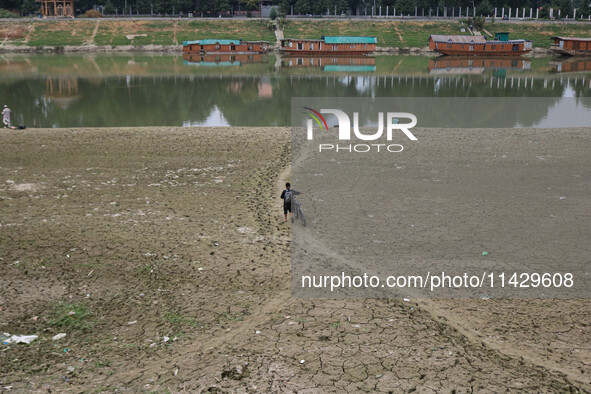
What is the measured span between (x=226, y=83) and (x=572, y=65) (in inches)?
1677

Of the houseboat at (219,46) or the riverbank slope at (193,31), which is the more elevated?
the riverbank slope at (193,31)

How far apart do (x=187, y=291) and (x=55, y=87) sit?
3750 cm

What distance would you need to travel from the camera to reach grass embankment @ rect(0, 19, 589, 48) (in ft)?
278

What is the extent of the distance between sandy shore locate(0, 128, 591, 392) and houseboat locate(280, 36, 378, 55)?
2538 inches

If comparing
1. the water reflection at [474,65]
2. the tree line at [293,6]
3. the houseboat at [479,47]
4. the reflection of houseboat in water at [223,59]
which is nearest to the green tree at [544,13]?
the tree line at [293,6]

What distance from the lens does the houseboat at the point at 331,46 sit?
78562 millimetres

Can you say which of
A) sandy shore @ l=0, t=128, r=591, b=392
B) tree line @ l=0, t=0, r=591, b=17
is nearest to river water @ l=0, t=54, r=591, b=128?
sandy shore @ l=0, t=128, r=591, b=392

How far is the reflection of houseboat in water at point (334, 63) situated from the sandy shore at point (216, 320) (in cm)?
4739

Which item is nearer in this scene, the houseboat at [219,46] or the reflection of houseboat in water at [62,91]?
the reflection of houseboat in water at [62,91]

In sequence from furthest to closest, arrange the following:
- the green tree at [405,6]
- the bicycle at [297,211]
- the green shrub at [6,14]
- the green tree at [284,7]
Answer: the green tree at [405,6] < the green tree at [284,7] < the green shrub at [6,14] < the bicycle at [297,211]

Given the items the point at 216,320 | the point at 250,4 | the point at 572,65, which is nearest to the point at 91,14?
the point at 250,4

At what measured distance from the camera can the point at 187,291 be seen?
11.8 metres

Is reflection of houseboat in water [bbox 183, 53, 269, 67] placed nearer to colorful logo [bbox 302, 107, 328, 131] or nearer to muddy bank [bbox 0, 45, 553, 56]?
muddy bank [bbox 0, 45, 553, 56]

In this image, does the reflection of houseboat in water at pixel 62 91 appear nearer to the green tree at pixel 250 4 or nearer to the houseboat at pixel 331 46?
the houseboat at pixel 331 46
